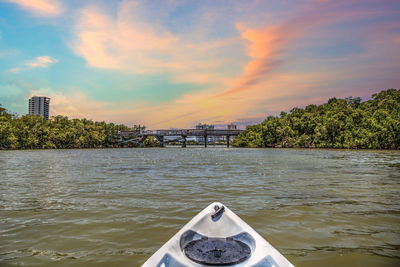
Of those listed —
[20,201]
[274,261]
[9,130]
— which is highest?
[9,130]

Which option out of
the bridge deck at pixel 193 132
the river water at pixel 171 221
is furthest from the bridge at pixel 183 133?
the river water at pixel 171 221

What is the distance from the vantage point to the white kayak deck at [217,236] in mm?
3182

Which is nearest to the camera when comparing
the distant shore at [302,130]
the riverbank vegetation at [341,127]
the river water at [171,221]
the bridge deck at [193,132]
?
the river water at [171,221]

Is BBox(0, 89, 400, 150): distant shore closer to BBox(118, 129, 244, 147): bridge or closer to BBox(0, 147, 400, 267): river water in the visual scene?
BBox(118, 129, 244, 147): bridge

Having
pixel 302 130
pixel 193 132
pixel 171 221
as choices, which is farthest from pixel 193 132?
pixel 171 221

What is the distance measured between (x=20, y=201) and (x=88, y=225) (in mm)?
4331

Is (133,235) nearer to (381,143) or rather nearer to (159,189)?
(159,189)

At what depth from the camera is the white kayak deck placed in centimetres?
318

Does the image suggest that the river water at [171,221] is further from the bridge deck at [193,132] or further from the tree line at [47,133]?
the bridge deck at [193,132]

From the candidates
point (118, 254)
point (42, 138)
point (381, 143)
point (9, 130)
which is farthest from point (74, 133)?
point (118, 254)

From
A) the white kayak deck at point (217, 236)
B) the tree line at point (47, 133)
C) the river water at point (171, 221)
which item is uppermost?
the tree line at point (47, 133)

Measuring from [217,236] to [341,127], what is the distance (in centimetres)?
7954

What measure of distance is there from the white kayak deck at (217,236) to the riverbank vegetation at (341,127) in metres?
63.8

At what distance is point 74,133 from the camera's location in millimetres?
100312
